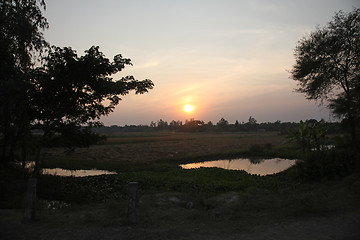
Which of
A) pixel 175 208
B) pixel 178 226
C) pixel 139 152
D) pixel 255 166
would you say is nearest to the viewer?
pixel 178 226

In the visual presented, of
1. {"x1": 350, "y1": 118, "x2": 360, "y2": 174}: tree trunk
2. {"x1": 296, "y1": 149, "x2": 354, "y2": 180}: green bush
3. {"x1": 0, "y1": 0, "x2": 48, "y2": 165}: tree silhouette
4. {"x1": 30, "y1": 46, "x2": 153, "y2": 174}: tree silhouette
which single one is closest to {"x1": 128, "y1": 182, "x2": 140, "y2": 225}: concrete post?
{"x1": 0, "y1": 0, "x2": 48, "y2": 165}: tree silhouette

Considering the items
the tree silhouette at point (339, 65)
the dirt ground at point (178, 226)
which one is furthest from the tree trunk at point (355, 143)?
the dirt ground at point (178, 226)

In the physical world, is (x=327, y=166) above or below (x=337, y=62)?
below

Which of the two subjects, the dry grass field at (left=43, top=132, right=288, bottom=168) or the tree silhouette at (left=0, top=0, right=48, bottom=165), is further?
the dry grass field at (left=43, top=132, right=288, bottom=168)

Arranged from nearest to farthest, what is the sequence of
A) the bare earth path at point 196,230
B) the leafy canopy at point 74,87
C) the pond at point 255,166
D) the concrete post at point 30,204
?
1. the bare earth path at point 196,230
2. the concrete post at point 30,204
3. the leafy canopy at point 74,87
4. the pond at point 255,166

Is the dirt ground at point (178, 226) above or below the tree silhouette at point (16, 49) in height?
below

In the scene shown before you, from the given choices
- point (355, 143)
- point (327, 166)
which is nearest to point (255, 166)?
point (327, 166)

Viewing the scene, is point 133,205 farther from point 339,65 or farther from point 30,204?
point 339,65

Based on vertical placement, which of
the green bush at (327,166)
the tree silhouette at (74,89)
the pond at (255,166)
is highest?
the tree silhouette at (74,89)

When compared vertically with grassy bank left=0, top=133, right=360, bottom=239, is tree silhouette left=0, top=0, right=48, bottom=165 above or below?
above

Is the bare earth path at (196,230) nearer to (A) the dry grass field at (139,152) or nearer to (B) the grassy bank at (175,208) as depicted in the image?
(B) the grassy bank at (175,208)

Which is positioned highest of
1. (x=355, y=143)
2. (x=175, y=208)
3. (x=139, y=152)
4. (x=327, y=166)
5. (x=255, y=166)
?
(x=355, y=143)

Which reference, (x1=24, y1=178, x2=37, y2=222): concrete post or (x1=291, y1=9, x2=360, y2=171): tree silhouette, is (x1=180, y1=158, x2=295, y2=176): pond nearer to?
(x1=291, y1=9, x2=360, y2=171): tree silhouette

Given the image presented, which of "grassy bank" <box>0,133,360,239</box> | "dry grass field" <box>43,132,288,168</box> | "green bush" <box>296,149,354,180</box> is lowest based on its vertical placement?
"dry grass field" <box>43,132,288,168</box>
